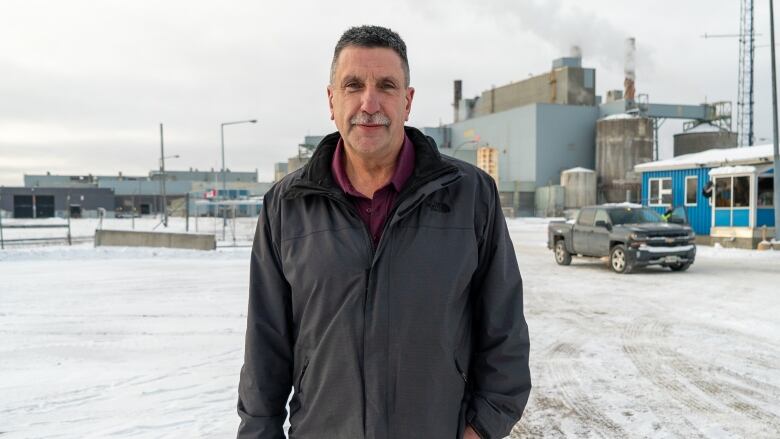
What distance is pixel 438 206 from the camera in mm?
2482

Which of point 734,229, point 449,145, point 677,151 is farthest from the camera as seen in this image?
point 449,145

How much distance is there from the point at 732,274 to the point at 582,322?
26.9 feet

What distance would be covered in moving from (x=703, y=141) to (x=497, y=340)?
239 feet

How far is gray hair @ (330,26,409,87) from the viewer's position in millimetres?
2467

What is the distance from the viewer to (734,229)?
23.5 m

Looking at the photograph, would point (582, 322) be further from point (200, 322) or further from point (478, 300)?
point (478, 300)

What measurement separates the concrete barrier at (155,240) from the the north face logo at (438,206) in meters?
20.7

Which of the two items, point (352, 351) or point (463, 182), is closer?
point (352, 351)

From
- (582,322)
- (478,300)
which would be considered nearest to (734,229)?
(582,322)

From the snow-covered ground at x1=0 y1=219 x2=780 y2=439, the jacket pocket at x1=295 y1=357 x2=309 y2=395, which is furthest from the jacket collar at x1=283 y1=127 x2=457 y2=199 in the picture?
the snow-covered ground at x1=0 y1=219 x2=780 y2=439

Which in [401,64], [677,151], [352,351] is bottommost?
[352,351]

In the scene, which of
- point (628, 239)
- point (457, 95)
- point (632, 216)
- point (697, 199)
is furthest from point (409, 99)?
point (457, 95)

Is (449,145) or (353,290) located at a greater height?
(449,145)

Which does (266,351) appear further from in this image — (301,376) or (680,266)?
(680,266)
